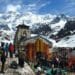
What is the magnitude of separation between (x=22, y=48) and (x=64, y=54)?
4654 millimetres

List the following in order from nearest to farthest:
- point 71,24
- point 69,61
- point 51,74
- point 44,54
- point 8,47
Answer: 1. point 51,74
2. point 8,47
3. point 69,61
4. point 44,54
5. point 71,24

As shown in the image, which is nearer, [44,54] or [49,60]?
[49,60]

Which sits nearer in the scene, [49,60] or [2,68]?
[2,68]

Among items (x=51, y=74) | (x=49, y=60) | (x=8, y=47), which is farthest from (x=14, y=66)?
(x=49, y=60)

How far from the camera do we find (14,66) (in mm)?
21844

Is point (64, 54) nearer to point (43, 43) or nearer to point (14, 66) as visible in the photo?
point (43, 43)

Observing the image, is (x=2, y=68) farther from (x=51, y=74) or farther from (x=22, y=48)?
(x=22, y=48)

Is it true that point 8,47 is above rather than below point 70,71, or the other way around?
above

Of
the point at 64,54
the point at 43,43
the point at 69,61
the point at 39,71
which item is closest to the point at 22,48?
the point at 43,43

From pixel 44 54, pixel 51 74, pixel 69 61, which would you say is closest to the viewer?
pixel 51 74

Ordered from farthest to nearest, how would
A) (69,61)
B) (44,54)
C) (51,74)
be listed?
(44,54)
(69,61)
(51,74)

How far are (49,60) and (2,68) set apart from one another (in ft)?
30.8

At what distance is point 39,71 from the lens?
2472cm

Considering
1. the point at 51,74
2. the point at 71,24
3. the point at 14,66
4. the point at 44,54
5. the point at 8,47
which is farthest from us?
the point at 71,24
